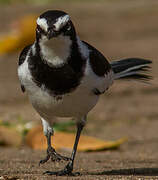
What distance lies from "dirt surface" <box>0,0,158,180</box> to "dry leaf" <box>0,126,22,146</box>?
201 millimetres

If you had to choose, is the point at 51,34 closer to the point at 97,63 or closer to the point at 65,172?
the point at 97,63

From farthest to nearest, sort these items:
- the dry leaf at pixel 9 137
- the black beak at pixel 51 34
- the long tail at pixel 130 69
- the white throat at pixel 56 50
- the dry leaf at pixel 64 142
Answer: the dry leaf at pixel 9 137 → the dry leaf at pixel 64 142 → the long tail at pixel 130 69 → the white throat at pixel 56 50 → the black beak at pixel 51 34

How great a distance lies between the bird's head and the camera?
4.81 metres

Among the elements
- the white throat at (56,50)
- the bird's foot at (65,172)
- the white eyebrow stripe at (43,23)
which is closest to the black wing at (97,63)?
the white throat at (56,50)

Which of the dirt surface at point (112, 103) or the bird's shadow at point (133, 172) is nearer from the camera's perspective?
the bird's shadow at point (133, 172)

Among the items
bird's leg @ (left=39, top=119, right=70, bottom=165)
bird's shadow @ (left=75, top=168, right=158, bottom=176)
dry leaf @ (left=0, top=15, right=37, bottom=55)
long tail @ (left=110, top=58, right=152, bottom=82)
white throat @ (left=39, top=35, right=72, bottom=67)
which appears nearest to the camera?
white throat @ (left=39, top=35, right=72, bottom=67)

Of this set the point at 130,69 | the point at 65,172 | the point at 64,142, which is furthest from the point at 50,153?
the point at 64,142

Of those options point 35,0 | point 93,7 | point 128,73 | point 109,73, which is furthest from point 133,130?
point 35,0

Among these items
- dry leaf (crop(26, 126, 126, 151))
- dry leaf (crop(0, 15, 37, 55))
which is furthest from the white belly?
dry leaf (crop(0, 15, 37, 55))

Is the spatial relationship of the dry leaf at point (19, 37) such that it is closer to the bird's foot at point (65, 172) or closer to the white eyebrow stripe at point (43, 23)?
the bird's foot at point (65, 172)

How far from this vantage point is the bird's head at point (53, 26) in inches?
189

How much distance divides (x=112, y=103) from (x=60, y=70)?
16.8 feet

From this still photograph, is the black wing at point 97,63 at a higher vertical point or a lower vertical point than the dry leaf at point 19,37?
higher

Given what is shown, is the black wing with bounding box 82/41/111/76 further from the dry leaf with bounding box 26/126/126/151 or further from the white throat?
the dry leaf with bounding box 26/126/126/151
